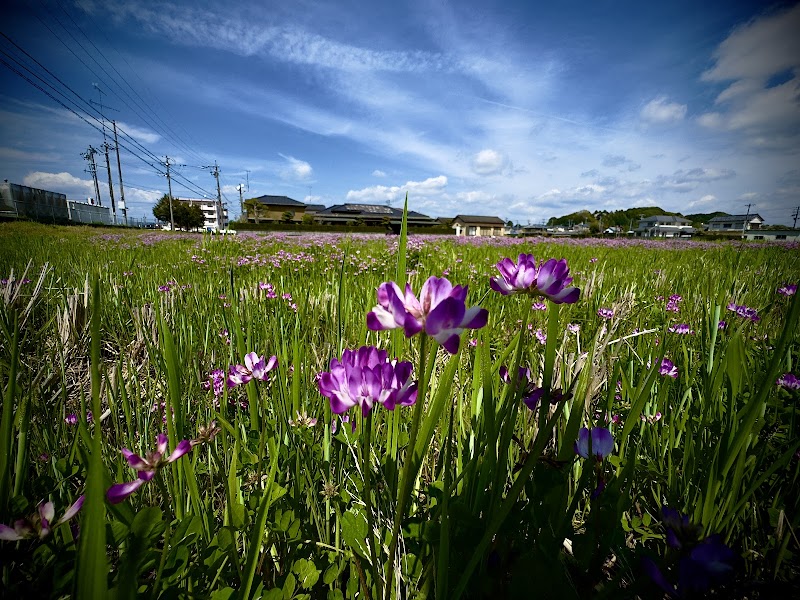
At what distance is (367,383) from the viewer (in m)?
0.65

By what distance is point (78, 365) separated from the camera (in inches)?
73.2

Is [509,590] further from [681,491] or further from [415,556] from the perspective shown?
[681,491]

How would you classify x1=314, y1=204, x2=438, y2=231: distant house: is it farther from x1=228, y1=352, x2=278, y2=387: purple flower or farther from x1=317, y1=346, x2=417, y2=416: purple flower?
x1=317, y1=346, x2=417, y2=416: purple flower

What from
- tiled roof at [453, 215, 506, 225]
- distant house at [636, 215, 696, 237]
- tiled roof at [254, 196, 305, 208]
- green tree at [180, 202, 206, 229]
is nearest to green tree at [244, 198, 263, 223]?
green tree at [180, 202, 206, 229]

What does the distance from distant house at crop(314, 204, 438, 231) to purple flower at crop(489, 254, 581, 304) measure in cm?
6410

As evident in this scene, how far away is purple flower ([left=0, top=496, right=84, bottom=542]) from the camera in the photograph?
52cm

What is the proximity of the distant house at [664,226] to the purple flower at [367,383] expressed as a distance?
368 ft

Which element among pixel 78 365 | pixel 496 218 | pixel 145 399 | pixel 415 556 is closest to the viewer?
pixel 415 556

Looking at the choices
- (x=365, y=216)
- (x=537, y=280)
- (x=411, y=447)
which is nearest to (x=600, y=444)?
(x=537, y=280)

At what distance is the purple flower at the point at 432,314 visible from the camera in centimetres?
53

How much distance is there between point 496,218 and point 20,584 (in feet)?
291

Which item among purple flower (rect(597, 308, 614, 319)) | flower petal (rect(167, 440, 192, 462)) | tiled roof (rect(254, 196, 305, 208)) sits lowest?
purple flower (rect(597, 308, 614, 319))

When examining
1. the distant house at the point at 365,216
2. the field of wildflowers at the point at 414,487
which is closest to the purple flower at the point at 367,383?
the field of wildflowers at the point at 414,487

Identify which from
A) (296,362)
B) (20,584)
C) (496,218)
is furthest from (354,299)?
(496,218)
